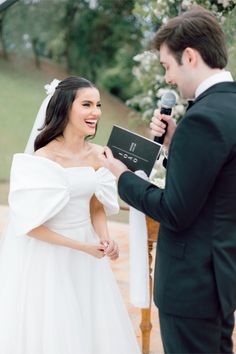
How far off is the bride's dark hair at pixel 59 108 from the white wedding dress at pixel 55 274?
6.3 inches

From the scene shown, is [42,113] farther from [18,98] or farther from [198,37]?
[18,98]

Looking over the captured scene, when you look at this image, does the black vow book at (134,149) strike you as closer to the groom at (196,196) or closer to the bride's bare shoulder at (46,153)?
the groom at (196,196)

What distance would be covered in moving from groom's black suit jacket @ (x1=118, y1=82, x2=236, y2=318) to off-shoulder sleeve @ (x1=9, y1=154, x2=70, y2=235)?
70cm

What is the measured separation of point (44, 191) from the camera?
2324 millimetres

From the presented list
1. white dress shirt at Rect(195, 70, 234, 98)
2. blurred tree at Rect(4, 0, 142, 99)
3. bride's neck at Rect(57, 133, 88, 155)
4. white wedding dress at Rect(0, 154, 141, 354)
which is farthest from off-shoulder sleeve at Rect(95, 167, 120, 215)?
blurred tree at Rect(4, 0, 142, 99)

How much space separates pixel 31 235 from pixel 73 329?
0.50 meters

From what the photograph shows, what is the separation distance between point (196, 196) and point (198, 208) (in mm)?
44

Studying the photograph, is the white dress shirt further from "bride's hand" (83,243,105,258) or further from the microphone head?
"bride's hand" (83,243,105,258)

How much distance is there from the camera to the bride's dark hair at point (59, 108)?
238 cm

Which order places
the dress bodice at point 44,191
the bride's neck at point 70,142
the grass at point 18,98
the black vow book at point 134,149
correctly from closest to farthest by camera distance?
the black vow book at point 134,149
the dress bodice at point 44,191
the bride's neck at point 70,142
the grass at point 18,98

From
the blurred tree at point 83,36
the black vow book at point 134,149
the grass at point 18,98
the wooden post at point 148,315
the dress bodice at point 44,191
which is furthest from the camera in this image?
the grass at point 18,98

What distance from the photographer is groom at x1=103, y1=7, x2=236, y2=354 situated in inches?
58.5

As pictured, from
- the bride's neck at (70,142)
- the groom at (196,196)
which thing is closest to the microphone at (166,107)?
the groom at (196,196)

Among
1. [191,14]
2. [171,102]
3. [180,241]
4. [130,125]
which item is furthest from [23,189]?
[130,125]
